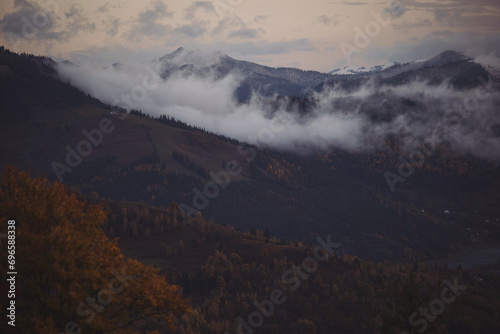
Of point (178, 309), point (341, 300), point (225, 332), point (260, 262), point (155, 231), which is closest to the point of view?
point (178, 309)

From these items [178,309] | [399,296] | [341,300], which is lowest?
[341,300]

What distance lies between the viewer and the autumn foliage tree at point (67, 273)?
85.5 ft

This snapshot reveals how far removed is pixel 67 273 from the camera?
2639cm

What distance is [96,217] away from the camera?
96.8ft

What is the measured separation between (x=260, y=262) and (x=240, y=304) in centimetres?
2192

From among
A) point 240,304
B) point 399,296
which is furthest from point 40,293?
point 240,304

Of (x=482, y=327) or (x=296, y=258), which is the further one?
(x=296, y=258)

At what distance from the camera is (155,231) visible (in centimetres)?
11981

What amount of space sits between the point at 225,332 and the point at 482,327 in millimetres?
65287

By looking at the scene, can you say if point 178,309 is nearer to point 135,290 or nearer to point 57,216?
point 135,290

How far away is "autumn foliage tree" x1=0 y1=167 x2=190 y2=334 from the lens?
26047 millimetres

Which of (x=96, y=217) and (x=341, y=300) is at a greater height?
(x=96, y=217)

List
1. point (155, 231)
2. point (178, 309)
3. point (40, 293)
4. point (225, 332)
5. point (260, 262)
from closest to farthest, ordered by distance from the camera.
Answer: point (40, 293) → point (178, 309) → point (225, 332) → point (260, 262) → point (155, 231)

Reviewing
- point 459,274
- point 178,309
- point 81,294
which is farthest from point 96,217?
point 459,274
